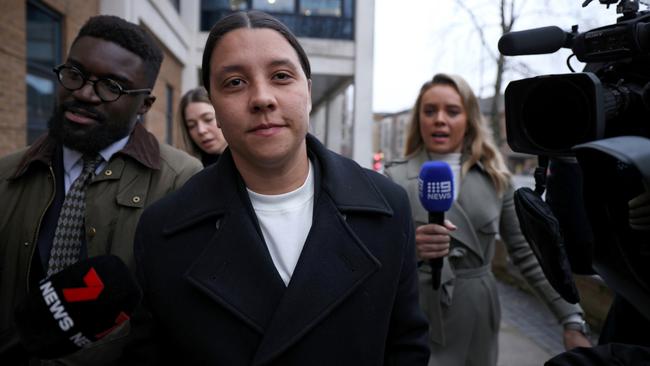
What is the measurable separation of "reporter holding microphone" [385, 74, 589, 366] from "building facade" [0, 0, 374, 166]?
77cm

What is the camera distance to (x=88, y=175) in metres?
1.88

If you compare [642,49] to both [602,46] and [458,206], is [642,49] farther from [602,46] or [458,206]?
[458,206]

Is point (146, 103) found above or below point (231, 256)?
above

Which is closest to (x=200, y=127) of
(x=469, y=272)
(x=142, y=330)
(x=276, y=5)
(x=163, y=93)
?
(x=469, y=272)

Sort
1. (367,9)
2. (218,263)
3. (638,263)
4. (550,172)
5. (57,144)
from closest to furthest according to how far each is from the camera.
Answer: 1. (638,263)
2. (218,263)
3. (550,172)
4. (57,144)
5. (367,9)

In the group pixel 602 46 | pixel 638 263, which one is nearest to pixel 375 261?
pixel 638 263

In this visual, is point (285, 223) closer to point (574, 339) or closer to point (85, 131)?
point (85, 131)

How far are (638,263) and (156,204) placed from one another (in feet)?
4.35

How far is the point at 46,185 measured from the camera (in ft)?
5.97

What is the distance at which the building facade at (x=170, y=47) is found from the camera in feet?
16.8

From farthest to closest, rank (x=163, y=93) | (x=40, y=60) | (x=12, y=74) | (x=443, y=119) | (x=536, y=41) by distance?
1. (x=163, y=93)
2. (x=40, y=60)
3. (x=12, y=74)
4. (x=443, y=119)
5. (x=536, y=41)

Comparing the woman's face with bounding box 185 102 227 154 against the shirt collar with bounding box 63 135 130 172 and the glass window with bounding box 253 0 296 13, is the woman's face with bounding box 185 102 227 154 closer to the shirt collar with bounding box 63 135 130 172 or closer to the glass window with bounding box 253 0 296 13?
the shirt collar with bounding box 63 135 130 172

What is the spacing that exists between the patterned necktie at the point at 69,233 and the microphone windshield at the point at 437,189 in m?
1.37

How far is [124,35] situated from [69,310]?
1.19 meters
